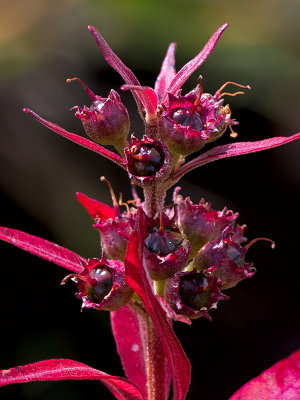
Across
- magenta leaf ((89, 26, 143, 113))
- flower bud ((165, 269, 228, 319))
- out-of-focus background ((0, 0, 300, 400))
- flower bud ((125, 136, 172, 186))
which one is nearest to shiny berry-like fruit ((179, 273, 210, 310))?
flower bud ((165, 269, 228, 319))

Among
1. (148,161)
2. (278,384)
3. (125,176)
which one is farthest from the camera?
(125,176)

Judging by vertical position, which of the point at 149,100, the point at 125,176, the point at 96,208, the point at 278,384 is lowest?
the point at 278,384

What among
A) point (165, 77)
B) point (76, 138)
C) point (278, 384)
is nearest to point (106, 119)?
point (76, 138)

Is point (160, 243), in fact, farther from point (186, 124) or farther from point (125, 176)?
point (125, 176)

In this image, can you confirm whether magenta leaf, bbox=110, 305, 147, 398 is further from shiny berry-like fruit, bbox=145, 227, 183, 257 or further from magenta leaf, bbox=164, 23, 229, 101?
magenta leaf, bbox=164, 23, 229, 101

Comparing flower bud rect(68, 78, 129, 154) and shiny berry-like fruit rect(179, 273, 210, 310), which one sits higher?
flower bud rect(68, 78, 129, 154)

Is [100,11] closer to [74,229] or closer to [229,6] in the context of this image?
[229,6]
